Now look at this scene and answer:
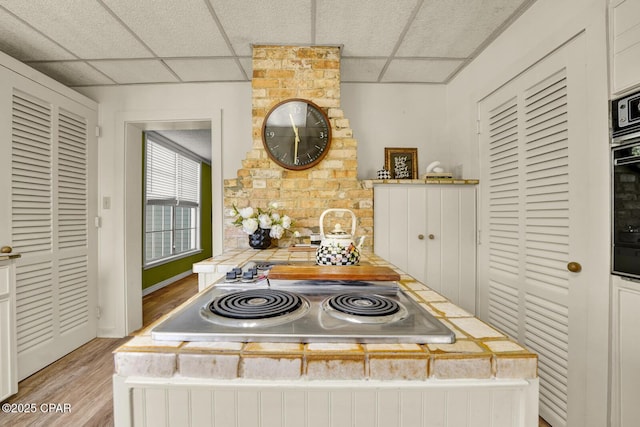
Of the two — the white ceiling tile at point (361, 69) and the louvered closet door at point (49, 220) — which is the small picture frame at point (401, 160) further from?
the louvered closet door at point (49, 220)

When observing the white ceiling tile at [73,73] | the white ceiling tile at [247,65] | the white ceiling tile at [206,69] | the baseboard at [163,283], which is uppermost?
the white ceiling tile at [247,65]

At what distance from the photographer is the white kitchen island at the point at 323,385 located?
570 millimetres

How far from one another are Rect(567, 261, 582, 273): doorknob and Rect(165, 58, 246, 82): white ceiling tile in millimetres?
2643

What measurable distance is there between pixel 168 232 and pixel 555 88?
5.39 metres

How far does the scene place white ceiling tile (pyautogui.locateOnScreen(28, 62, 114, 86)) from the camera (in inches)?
95.3

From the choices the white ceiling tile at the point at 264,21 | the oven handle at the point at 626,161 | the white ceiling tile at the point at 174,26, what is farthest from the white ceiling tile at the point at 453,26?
the white ceiling tile at the point at 174,26

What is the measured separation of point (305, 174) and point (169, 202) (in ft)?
12.2

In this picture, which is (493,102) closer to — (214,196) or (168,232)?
(214,196)

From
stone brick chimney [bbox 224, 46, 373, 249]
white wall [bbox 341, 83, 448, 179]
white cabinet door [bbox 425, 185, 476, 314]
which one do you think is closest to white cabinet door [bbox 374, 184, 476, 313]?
white cabinet door [bbox 425, 185, 476, 314]

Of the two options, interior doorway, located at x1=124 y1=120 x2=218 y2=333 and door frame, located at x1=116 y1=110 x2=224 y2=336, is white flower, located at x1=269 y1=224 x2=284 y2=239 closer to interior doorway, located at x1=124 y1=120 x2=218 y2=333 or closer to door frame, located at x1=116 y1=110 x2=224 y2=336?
door frame, located at x1=116 y1=110 x2=224 y2=336

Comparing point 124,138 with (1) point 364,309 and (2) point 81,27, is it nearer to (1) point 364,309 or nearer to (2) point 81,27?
(2) point 81,27

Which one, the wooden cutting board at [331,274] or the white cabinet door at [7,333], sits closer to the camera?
the wooden cutting board at [331,274]

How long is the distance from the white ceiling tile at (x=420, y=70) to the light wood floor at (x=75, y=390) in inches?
101

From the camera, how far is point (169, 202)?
5023 mm
